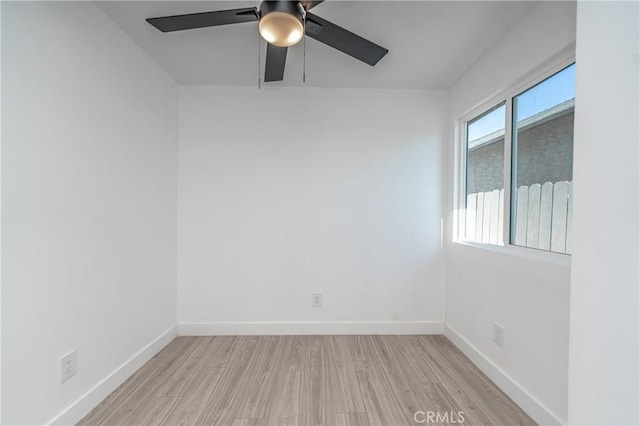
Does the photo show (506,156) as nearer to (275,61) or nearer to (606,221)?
(606,221)

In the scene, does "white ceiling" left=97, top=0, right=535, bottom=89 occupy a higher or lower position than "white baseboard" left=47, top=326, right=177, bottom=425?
higher

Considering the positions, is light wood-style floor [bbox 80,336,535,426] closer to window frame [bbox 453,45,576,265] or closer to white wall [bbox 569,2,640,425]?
window frame [bbox 453,45,576,265]

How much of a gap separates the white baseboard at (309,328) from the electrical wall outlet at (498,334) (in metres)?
0.80

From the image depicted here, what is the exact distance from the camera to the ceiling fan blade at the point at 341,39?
4.78ft

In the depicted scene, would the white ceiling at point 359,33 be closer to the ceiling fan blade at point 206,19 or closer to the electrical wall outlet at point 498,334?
the ceiling fan blade at point 206,19

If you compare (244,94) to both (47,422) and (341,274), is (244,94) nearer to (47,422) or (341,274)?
(341,274)

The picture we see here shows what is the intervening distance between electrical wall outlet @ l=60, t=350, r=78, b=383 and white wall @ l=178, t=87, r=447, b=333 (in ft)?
3.65

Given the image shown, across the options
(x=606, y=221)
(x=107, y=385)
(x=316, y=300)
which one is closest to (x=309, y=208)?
(x=316, y=300)

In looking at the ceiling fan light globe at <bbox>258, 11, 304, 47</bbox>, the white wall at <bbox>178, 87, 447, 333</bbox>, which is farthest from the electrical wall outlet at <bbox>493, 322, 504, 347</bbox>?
the ceiling fan light globe at <bbox>258, 11, 304, 47</bbox>

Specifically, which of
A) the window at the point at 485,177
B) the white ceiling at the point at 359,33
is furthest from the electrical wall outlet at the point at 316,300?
the white ceiling at the point at 359,33

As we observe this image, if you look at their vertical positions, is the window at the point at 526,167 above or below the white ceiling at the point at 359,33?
below

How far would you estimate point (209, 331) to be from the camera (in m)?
2.64

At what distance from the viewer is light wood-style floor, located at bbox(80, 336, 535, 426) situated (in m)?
1.58

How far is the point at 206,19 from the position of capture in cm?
144
